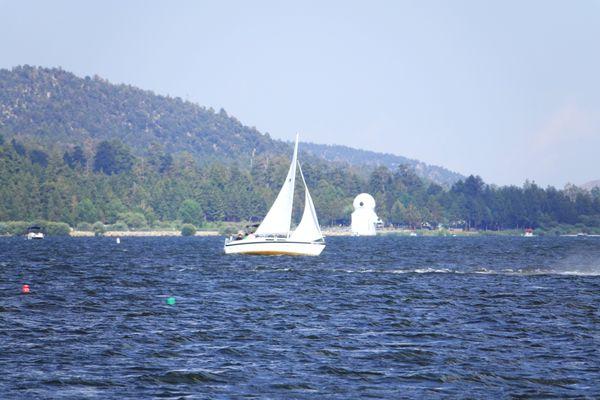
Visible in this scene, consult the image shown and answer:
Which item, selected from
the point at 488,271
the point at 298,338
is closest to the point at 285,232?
the point at 488,271

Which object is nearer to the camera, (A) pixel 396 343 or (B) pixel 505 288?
(A) pixel 396 343

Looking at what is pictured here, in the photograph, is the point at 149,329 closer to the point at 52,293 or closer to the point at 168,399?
the point at 168,399

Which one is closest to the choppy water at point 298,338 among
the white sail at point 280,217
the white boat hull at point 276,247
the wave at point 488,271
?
the wave at point 488,271

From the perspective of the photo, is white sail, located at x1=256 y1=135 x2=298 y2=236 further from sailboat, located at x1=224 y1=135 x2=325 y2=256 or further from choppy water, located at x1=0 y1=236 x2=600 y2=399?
choppy water, located at x1=0 y1=236 x2=600 y2=399

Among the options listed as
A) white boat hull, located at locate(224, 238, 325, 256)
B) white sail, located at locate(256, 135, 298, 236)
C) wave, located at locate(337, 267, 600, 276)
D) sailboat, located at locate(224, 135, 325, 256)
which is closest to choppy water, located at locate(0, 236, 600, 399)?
wave, located at locate(337, 267, 600, 276)

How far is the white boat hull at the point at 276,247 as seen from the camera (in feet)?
329

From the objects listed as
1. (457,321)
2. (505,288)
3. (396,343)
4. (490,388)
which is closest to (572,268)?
(505,288)

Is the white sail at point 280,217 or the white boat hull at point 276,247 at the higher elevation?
the white sail at point 280,217

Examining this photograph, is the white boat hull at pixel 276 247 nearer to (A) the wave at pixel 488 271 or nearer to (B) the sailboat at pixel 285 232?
(B) the sailboat at pixel 285 232

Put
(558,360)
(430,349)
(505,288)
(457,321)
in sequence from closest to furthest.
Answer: (558,360)
(430,349)
(457,321)
(505,288)

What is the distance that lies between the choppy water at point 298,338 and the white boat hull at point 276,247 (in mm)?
29553

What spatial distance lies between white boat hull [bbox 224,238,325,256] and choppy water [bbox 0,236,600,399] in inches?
1164

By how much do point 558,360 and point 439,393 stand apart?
261 inches

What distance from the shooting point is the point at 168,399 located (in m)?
28.5
